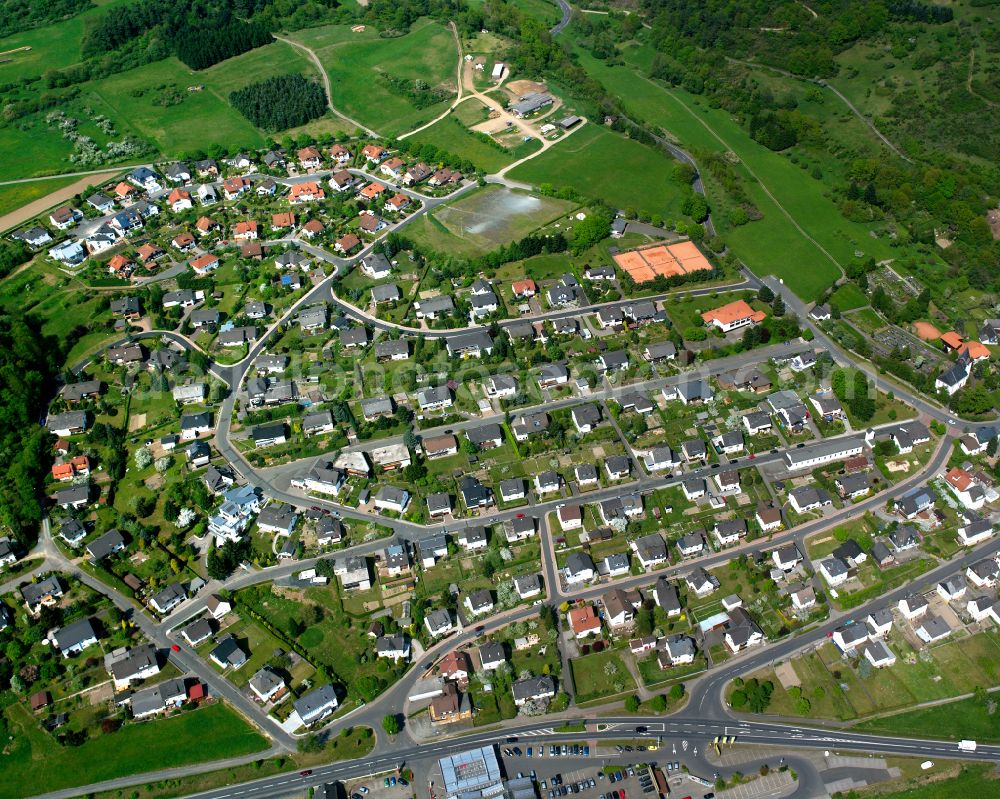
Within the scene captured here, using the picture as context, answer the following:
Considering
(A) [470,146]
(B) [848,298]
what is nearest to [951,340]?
(B) [848,298]

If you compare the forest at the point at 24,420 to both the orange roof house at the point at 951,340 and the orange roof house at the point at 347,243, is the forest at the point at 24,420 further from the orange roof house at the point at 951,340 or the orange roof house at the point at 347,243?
the orange roof house at the point at 951,340

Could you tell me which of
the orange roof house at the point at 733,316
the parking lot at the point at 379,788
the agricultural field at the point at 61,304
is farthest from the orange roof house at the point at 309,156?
the parking lot at the point at 379,788

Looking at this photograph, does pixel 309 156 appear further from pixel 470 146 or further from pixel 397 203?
pixel 470 146

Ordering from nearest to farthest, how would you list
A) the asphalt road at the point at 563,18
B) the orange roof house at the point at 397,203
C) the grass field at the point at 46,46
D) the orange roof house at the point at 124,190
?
the orange roof house at the point at 397,203
the orange roof house at the point at 124,190
the grass field at the point at 46,46
the asphalt road at the point at 563,18

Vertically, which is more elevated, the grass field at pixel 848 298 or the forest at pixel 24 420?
the grass field at pixel 848 298

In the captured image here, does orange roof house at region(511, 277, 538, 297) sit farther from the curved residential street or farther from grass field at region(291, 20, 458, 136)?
grass field at region(291, 20, 458, 136)

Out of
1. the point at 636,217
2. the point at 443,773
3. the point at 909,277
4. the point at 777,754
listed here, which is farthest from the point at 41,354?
the point at 909,277
